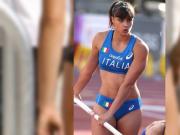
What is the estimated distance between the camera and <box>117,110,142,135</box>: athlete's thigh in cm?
285

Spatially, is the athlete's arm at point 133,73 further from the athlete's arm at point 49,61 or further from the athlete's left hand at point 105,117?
the athlete's arm at point 49,61

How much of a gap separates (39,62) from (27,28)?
5.0 inches

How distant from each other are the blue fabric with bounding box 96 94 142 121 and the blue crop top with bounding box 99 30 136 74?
181 mm

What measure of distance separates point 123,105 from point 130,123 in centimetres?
13

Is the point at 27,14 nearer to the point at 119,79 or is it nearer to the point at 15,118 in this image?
the point at 15,118

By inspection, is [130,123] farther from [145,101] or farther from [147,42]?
[147,42]

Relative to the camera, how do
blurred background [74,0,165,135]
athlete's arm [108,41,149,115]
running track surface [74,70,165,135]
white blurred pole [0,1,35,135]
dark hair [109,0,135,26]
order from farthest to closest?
blurred background [74,0,165,135], running track surface [74,70,165,135], athlete's arm [108,41,149,115], dark hair [109,0,135,26], white blurred pole [0,1,35,135]

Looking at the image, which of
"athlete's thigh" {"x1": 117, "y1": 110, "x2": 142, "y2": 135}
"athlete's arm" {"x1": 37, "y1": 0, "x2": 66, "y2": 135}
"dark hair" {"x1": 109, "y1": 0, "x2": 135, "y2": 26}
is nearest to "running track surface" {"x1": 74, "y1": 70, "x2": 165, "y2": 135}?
"athlete's thigh" {"x1": 117, "y1": 110, "x2": 142, "y2": 135}

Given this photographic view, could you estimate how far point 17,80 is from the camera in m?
1.90

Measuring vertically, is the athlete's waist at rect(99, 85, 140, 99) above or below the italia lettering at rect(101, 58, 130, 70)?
below

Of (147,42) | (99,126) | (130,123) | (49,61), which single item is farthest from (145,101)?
(49,61)

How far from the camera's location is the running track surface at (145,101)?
5832mm

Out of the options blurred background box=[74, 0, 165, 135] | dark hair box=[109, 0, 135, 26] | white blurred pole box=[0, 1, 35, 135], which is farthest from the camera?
blurred background box=[74, 0, 165, 135]

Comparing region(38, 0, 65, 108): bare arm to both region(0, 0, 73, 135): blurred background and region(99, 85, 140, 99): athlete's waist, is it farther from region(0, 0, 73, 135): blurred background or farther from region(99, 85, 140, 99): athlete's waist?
region(99, 85, 140, 99): athlete's waist
